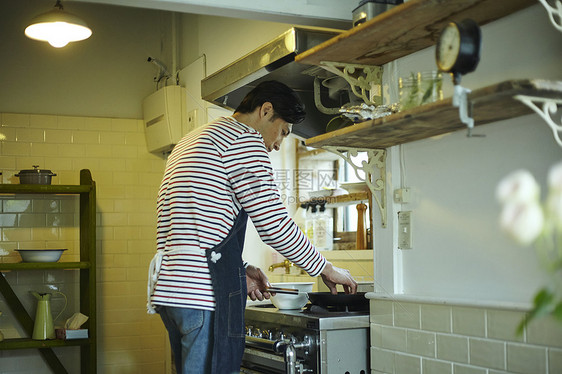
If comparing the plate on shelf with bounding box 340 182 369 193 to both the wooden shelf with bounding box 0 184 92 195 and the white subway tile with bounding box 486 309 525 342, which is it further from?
the wooden shelf with bounding box 0 184 92 195

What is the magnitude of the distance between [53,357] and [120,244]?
0.93m

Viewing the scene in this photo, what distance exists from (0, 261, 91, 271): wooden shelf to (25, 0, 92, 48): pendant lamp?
148cm

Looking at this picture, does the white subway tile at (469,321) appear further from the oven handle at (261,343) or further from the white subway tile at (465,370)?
the oven handle at (261,343)

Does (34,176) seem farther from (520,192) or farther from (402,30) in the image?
(520,192)

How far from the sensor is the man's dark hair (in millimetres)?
2430

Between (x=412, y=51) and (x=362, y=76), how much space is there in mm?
256

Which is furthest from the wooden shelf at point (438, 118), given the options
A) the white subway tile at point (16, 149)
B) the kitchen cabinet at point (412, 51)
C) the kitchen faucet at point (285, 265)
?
the white subway tile at point (16, 149)

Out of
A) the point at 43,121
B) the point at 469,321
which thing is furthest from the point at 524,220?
the point at 43,121

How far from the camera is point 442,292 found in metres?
2.20

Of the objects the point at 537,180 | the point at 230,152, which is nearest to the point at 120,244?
the point at 230,152

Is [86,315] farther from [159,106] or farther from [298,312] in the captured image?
[298,312]

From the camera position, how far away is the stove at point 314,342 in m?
2.40

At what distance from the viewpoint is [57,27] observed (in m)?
3.79

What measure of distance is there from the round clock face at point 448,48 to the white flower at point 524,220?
1026 millimetres
